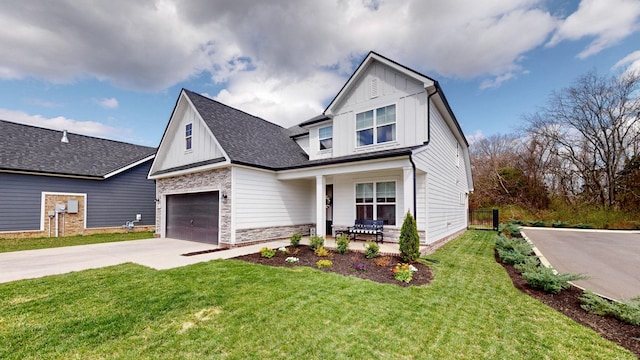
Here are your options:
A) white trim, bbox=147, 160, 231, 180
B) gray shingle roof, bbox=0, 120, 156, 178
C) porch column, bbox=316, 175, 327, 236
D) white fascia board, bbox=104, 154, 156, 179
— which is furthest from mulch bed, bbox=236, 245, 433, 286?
gray shingle roof, bbox=0, 120, 156, 178

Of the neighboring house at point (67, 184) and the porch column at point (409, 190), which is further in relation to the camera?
the neighboring house at point (67, 184)

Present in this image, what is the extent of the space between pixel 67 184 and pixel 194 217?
28.7 feet

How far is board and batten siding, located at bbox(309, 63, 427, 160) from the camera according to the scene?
32.3ft

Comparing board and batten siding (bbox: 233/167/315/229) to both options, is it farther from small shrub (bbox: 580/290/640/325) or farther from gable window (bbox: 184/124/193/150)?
small shrub (bbox: 580/290/640/325)

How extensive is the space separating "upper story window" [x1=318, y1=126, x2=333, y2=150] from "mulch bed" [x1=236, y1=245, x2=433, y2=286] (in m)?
5.84

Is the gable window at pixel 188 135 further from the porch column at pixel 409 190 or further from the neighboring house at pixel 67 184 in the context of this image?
the porch column at pixel 409 190

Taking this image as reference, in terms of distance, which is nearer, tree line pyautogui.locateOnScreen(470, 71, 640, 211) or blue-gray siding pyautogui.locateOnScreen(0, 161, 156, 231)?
blue-gray siding pyautogui.locateOnScreen(0, 161, 156, 231)

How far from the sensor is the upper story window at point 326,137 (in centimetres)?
1283

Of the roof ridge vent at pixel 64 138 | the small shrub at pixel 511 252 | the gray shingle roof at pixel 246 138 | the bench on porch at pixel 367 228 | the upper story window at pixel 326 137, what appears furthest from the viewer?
the roof ridge vent at pixel 64 138

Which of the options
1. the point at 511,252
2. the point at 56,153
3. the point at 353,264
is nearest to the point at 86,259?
the point at 353,264

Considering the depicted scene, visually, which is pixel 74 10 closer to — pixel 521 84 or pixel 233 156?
pixel 233 156

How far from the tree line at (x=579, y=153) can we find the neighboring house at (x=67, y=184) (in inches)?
1113

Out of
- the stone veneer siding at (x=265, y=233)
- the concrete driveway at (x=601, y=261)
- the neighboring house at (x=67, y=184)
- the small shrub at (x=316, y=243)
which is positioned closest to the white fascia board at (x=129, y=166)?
the neighboring house at (x=67, y=184)

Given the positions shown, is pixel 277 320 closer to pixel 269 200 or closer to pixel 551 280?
Result: pixel 551 280
